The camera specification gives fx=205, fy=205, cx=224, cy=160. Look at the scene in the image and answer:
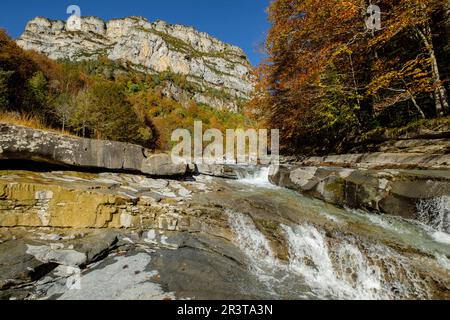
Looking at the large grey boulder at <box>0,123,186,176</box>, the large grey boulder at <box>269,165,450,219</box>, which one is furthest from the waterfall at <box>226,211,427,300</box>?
the large grey boulder at <box>0,123,186,176</box>

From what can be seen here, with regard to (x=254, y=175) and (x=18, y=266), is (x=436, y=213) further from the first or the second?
(x=18, y=266)

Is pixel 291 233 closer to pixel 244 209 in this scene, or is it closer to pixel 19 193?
pixel 244 209

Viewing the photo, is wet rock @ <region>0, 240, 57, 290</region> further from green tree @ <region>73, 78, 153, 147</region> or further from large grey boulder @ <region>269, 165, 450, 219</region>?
green tree @ <region>73, 78, 153, 147</region>

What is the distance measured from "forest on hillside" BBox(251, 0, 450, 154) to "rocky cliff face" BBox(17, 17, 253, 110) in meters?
68.8

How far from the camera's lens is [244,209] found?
5.75 m

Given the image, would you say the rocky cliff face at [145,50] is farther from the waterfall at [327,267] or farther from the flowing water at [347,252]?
the waterfall at [327,267]

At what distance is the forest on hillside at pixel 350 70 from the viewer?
24.4 feet

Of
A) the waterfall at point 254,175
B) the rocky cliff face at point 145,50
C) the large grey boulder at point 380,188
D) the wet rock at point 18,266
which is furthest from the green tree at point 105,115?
the rocky cliff face at point 145,50

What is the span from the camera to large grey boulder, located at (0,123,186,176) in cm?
481

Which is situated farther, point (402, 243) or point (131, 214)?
point (131, 214)

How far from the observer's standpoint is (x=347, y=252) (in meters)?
4.11
